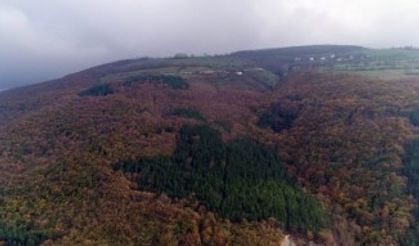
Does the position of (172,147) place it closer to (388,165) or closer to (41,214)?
(41,214)

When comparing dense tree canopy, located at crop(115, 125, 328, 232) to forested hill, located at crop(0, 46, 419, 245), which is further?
dense tree canopy, located at crop(115, 125, 328, 232)

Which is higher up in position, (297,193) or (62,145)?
(62,145)

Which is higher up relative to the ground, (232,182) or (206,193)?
(206,193)

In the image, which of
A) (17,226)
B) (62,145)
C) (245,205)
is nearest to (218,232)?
(245,205)

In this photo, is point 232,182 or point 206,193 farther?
point 232,182

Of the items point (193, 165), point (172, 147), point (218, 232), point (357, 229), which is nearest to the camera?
point (218, 232)

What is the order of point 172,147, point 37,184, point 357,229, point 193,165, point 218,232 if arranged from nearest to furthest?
point 218,232 < point 357,229 < point 37,184 < point 193,165 < point 172,147

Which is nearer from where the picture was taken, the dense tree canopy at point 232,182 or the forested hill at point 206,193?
the forested hill at point 206,193

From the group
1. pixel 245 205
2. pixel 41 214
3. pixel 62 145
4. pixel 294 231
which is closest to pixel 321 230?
pixel 294 231

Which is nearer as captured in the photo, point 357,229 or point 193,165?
point 357,229

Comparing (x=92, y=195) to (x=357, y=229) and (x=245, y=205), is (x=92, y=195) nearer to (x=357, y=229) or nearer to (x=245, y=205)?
(x=245, y=205)
